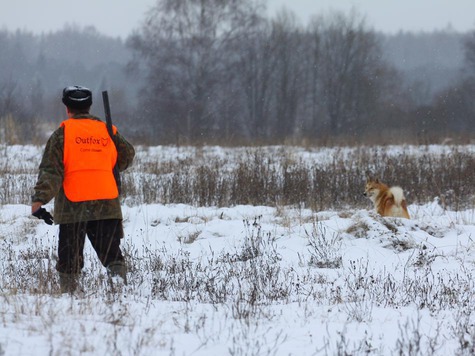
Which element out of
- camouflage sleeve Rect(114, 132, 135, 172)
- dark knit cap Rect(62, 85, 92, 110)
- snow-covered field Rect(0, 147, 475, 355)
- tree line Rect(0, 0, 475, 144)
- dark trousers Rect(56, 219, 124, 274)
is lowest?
snow-covered field Rect(0, 147, 475, 355)

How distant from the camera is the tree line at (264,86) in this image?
1043 inches

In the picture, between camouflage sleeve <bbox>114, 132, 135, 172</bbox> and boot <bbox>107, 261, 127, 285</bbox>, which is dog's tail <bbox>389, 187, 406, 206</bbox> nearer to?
camouflage sleeve <bbox>114, 132, 135, 172</bbox>

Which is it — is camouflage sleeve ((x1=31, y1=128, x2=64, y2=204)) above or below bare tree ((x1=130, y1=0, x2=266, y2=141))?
below

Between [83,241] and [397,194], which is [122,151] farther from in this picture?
[397,194]

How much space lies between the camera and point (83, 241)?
4160 millimetres

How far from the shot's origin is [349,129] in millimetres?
35906

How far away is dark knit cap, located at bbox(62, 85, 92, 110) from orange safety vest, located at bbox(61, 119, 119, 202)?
154 mm

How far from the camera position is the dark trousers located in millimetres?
4113

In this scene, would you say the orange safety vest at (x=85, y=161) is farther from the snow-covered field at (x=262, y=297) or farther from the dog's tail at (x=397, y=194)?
the dog's tail at (x=397, y=194)

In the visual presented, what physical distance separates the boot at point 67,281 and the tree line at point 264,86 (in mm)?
16591

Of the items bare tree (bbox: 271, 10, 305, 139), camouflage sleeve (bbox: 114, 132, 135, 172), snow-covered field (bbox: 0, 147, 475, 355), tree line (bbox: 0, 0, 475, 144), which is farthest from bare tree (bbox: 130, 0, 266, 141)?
camouflage sleeve (bbox: 114, 132, 135, 172)

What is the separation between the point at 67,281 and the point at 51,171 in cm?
90

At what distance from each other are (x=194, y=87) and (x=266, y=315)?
2434 centimetres

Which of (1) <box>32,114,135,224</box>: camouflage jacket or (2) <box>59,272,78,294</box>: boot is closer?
(1) <box>32,114,135,224</box>: camouflage jacket
